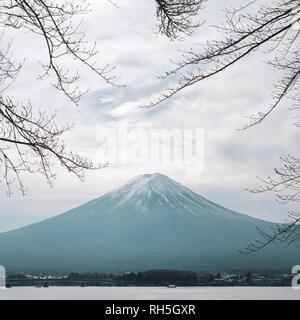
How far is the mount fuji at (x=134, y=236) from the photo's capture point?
96.9 meters

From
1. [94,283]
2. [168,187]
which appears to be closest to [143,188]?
[168,187]

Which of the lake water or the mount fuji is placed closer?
the lake water

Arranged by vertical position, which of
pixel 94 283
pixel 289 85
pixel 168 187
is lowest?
pixel 94 283

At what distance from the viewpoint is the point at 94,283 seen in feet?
183

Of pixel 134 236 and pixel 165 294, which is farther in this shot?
pixel 134 236

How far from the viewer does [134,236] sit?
138 meters

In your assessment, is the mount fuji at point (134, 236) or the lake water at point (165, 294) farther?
the mount fuji at point (134, 236)

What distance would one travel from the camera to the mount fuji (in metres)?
96.9

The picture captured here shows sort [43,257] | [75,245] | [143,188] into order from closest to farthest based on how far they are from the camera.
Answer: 1. [43,257]
2. [75,245]
3. [143,188]
